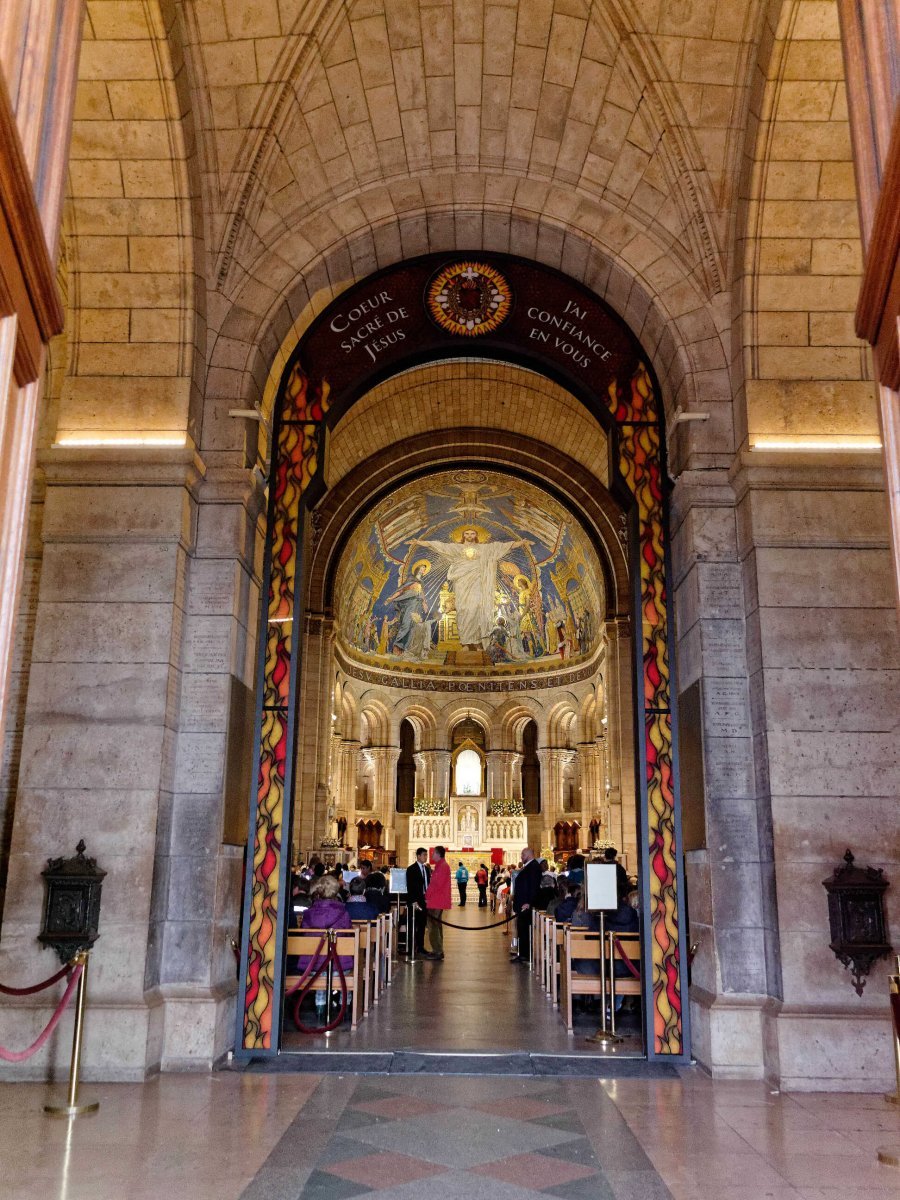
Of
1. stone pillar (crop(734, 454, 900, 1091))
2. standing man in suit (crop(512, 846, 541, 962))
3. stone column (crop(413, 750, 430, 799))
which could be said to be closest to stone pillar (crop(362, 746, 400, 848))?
stone column (crop(413, 750, 430, 799))

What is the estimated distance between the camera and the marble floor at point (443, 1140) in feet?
13.8

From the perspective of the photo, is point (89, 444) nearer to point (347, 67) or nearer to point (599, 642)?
point (347, 67)

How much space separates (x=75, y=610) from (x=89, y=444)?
1256 mm

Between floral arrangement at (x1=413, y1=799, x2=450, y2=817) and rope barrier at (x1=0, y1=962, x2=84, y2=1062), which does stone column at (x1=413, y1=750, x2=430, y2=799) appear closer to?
floral arrangement at (x1=413, y1=799, x2=450, y2=817)

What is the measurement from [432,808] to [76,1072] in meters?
24.1

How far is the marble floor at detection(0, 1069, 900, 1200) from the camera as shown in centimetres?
421

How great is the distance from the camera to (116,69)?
6.82 m

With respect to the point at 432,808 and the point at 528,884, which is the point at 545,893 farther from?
the point at 432,808

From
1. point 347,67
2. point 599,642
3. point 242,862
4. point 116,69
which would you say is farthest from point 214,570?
point 599,642

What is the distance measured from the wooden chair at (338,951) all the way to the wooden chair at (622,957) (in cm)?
211

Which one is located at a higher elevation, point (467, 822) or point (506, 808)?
point (506, 808)

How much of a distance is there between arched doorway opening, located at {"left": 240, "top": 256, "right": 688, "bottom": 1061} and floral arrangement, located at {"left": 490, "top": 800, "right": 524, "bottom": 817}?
21388mm

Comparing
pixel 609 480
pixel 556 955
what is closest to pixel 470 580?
pixel 556 955

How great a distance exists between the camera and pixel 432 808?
29203 millimetres
